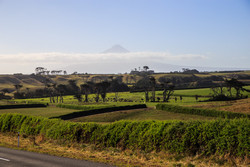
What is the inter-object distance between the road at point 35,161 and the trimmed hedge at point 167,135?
16.6 feet

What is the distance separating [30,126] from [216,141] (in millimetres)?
21487

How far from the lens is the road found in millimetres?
17906

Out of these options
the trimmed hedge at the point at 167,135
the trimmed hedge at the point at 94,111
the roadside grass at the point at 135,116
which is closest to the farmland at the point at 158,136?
the trimmed hedge at the point at 167,135

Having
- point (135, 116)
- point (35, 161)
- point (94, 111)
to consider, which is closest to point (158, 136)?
point (35, 161)

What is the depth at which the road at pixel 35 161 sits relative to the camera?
58.7ft

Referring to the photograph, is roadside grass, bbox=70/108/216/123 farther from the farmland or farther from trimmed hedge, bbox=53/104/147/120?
the farmland

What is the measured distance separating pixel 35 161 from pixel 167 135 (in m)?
9.60

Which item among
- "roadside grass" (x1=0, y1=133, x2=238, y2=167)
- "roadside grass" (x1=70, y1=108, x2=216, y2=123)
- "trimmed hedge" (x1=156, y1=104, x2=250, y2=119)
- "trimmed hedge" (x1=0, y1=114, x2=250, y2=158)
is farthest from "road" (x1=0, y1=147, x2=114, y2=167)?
"trimmed hedge" (x1=156, y1=104, x2=250, y2=119)

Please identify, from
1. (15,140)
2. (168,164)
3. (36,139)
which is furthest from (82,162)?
(15,140)

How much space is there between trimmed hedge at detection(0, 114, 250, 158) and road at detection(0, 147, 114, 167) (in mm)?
5073

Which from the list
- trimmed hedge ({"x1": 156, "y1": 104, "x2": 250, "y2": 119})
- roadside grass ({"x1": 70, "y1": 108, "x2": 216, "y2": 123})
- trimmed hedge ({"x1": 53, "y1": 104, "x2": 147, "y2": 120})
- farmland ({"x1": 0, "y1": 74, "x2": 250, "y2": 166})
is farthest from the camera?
trimmed hedge ({"x1": 53, "y1": 104, "x2": 147, "y2": 120})

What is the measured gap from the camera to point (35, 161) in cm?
1905

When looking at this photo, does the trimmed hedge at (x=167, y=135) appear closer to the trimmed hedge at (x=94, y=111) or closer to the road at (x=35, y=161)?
the road at (x=35, y=161)

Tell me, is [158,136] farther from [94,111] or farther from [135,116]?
[94,111]
